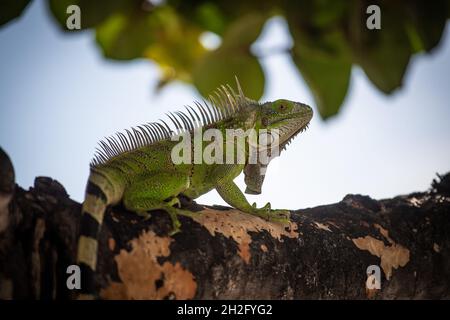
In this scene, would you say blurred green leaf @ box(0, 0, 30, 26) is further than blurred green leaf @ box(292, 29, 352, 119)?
No

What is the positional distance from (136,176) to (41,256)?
1014 mm

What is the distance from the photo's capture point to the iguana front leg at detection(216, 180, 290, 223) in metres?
3.57

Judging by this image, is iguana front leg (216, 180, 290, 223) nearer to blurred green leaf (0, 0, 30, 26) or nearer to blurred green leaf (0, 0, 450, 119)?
blurred green leaf (0, 0, 450, 119)

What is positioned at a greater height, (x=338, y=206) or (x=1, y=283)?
(x=338, y=206)

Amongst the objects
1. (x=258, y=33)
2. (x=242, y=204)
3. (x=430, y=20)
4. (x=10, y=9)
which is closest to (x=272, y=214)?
(x=242, y=204)

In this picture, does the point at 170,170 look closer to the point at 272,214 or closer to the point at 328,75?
the point at 272,214

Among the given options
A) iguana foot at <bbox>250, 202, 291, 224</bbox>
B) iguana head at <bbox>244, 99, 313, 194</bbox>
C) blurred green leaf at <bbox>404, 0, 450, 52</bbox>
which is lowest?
iguana foot at <bbox>250, 202, 291, 224</bbox>

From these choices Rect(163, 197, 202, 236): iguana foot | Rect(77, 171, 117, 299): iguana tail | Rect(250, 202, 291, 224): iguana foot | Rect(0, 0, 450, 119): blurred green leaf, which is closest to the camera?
Rect(77, 171, 117, 299): iguana tail

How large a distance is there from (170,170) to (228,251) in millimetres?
861

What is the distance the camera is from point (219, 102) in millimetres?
4137

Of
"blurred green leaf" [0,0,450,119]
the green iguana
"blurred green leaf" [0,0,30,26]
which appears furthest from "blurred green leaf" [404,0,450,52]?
"blurred green leaf" [0,0,30,26]

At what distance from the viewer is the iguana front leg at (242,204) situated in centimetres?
357
